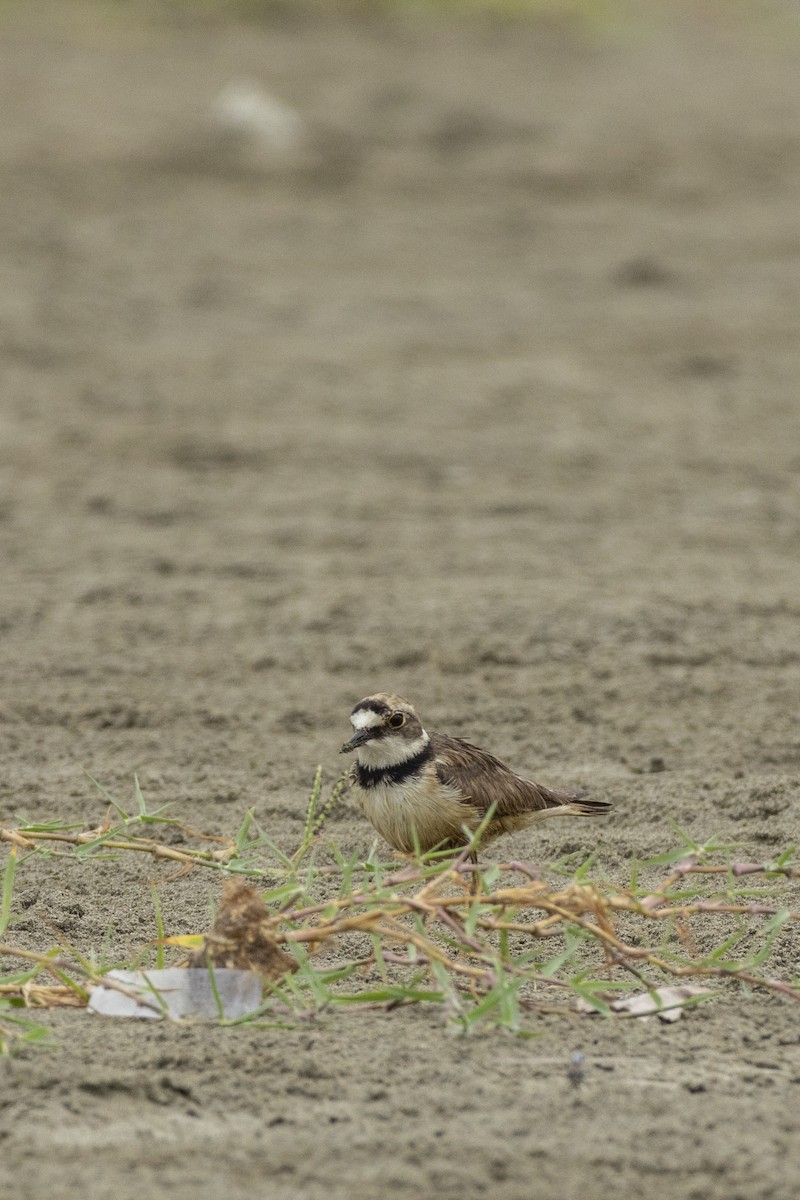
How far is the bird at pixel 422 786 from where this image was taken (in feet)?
15.2

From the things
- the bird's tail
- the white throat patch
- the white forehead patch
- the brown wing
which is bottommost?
the bird's tail

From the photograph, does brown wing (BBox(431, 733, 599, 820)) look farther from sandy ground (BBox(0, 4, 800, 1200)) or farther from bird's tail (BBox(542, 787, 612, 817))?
sandy ground (BBox(0, 4, 800, 1200))

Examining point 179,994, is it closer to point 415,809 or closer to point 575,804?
point 415,809

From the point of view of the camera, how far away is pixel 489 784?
15.3 feet

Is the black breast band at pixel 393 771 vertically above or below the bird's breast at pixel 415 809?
above

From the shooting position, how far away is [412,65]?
16.2 metres

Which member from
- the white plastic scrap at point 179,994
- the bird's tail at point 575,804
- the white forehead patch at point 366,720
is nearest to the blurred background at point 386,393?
the bird's tail at point 575,804

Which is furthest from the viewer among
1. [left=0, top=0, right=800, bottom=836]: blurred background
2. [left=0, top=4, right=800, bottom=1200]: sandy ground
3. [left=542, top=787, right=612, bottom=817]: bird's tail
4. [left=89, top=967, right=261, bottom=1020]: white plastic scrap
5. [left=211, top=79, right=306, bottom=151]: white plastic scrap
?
[left=211, top=79, right=306, bottom=151]: white plastic scrap

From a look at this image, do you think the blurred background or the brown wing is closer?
the brown wing

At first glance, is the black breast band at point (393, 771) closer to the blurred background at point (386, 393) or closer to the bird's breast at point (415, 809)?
the bird's breast at point (415, 809)

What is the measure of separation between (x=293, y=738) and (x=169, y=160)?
355 inches

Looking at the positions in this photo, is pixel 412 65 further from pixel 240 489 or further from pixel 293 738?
pixel 293 738

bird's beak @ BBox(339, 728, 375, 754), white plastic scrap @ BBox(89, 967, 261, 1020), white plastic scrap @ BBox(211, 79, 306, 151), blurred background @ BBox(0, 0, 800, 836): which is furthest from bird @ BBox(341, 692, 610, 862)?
white plastic scrap @ BBox(211, 79, 306, 151)

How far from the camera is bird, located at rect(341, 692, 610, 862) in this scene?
15.2 ft
